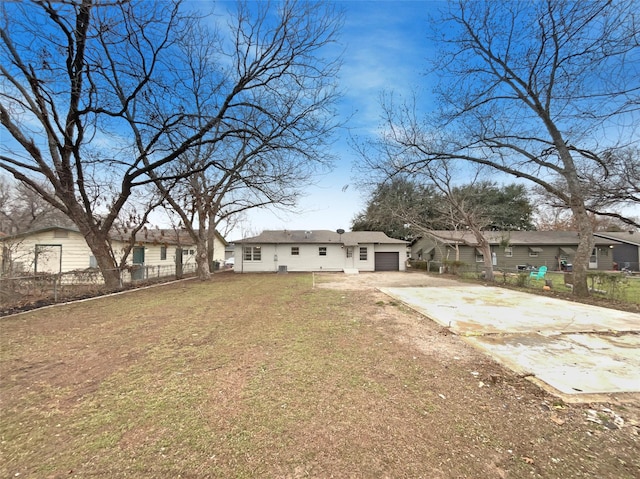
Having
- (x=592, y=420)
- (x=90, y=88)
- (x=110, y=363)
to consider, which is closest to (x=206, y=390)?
(x=110, y=363)

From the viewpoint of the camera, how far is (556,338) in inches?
202

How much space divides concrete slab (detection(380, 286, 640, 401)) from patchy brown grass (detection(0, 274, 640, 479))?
1.36 feet

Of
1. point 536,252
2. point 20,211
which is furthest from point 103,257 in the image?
point 536,252

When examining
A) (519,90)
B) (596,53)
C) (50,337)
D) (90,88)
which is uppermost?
(519,90)

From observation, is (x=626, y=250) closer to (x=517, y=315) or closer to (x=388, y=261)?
(x=388, y=261)

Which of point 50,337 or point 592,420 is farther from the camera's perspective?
point 50,337

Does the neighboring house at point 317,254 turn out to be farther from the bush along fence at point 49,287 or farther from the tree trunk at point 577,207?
the tree trunk at point 577,207

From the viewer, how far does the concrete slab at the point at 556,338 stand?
3491mm

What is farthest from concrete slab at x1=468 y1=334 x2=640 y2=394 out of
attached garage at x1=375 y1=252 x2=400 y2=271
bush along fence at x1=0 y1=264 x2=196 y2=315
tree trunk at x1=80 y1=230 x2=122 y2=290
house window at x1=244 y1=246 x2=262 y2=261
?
house window at x1=244 y1=246 x2=262 y2=261

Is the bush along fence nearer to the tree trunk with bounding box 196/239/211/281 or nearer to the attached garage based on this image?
the tree trunk with bounding box 196/239/211/281

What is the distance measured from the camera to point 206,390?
10.7 ft

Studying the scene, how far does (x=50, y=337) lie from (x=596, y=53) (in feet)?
36.9

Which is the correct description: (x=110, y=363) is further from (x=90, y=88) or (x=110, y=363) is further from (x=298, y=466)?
(x=90, y=88)

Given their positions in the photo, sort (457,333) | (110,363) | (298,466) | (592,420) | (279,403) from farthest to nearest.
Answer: (457,333), (110,363), (279,403), (592,420), (298,466)
